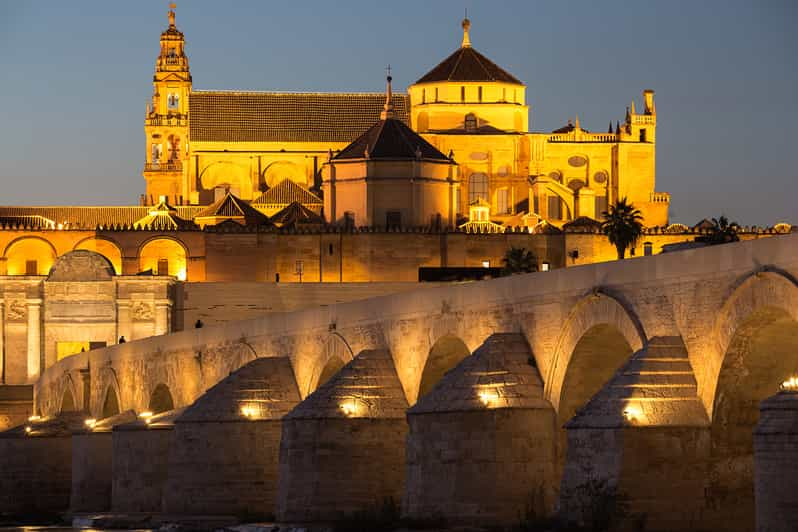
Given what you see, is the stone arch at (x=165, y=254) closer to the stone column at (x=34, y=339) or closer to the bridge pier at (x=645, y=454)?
the stone column at (x=34, y=339)

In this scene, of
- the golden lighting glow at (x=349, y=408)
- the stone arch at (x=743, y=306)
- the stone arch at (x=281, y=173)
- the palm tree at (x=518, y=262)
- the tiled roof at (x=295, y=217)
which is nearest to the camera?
the stone arch at (x=743, y=306)

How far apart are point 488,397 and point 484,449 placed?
3.09ft

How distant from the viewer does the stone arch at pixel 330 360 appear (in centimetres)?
4156

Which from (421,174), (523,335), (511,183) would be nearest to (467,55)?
(511,183)

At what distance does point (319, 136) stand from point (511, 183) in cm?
1597

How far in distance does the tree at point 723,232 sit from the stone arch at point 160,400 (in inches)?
1863

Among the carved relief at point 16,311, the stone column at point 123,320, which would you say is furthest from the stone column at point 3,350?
the stone column at point 123,320

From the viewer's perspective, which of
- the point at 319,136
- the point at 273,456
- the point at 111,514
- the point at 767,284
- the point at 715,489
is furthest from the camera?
the point at 319,136

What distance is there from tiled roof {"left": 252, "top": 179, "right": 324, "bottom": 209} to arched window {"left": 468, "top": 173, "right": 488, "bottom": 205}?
356 inches

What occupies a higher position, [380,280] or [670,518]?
[380,280]

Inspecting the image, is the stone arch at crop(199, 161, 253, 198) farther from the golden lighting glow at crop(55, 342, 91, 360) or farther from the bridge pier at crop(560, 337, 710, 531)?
the bridge pier at crop(560, 337, 710, 531)

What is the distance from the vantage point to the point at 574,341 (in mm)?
30734

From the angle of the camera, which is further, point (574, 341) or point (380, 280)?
point (380, 280)

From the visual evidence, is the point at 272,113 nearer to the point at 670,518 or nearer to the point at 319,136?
the point at 319,136
